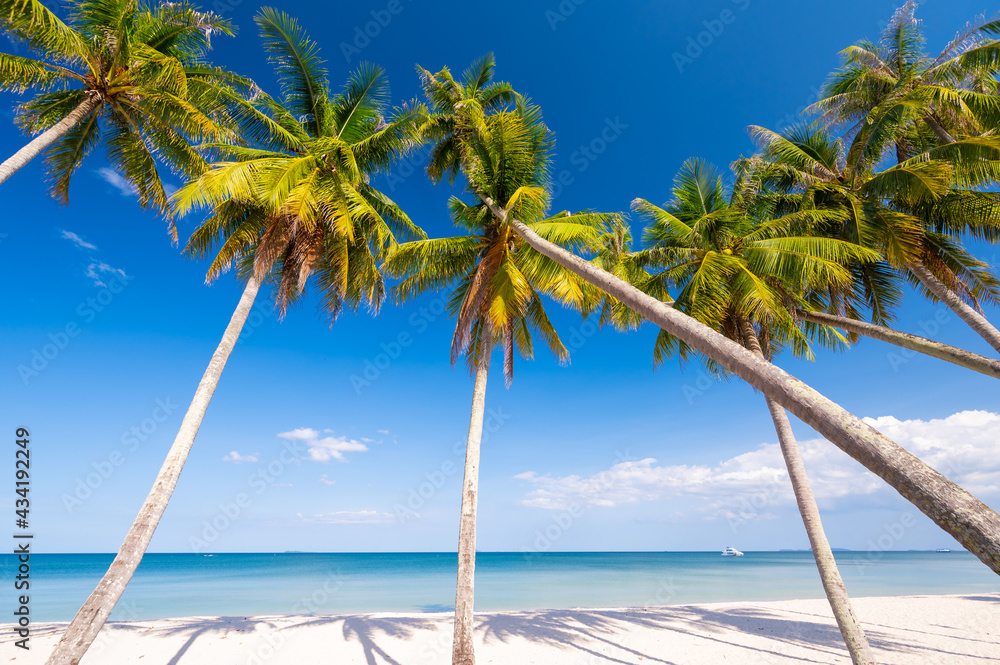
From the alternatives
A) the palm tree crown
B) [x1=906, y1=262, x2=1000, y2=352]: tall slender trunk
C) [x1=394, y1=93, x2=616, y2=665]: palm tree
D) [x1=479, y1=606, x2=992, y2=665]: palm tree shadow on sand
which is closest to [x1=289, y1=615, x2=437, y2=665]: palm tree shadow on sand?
[x1=479, y1=606, x2=992, y2=665]: palm tree shadow on sand

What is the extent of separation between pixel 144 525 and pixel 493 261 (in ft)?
24.5

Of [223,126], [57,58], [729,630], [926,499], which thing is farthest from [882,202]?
[57,58]

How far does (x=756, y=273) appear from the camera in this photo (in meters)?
9.36

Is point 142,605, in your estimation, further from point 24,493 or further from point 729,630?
point 729,630

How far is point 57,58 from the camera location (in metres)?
7.13

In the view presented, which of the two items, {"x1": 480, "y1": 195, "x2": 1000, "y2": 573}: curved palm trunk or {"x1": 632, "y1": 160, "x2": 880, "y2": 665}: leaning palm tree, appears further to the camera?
{"x1": 632, "y1": 160, "x2": 880, "y2": 665}: leaning palm tree

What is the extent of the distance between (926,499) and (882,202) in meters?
10.5

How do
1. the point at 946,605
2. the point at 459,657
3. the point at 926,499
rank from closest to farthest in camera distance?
the point at 926,499
the point at 459,657
the point at 946,605

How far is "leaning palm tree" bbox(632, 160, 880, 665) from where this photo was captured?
26.1 feet

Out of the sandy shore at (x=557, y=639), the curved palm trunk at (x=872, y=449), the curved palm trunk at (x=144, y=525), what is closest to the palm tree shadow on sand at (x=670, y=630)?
the sandy shore at (x=557, y=639)

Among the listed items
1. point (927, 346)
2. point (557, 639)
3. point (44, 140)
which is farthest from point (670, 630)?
point (44, 140)

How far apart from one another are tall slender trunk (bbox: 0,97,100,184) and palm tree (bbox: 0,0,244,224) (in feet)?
0.05

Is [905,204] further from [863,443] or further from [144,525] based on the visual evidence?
[144,525]

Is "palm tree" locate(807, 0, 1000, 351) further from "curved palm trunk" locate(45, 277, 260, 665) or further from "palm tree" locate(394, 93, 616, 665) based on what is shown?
"curved palm trunk" locate(45, 277, 260, 665)
